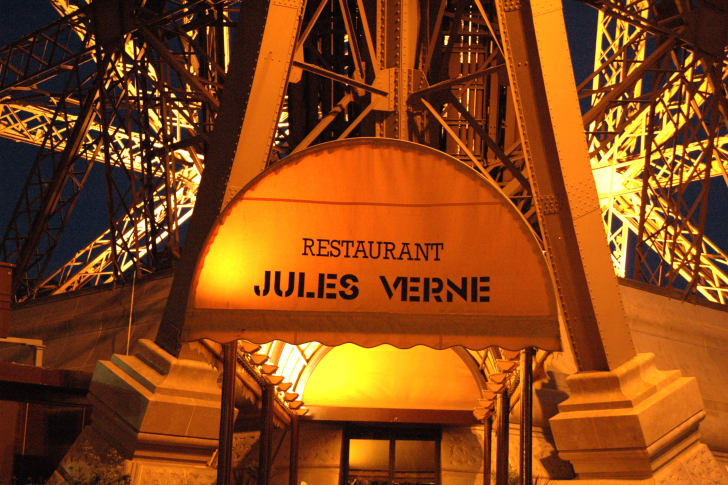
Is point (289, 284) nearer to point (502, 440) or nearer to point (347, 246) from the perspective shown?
point (347, 246)

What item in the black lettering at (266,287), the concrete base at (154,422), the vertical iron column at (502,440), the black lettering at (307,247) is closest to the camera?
the black lettering at (266,287)

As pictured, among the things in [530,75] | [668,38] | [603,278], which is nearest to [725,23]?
[668,38]

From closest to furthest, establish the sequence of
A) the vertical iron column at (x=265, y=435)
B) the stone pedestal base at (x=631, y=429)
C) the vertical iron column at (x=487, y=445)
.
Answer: the stone pedestal base at (x=631, y=429), the vertical iron column at (x=265, y=435), the vertical iron column at (x=487, y=445)

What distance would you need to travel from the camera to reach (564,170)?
11625mm

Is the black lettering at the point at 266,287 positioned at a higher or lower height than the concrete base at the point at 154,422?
higher

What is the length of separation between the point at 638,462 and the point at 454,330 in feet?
10.2

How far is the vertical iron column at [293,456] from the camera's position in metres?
15.3

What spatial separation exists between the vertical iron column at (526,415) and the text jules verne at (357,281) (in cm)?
90

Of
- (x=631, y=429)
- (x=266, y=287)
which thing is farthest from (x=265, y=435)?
(x=631, y=429)

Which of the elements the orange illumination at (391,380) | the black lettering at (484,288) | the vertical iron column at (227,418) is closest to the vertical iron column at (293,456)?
the orange illumination at (391,380)

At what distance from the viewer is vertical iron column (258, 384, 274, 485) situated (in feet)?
41.0

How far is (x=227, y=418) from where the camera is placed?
31.4 ft

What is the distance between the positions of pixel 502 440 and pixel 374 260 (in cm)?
346

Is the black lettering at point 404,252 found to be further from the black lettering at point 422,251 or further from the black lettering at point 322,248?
the black lettering at point 322,248
